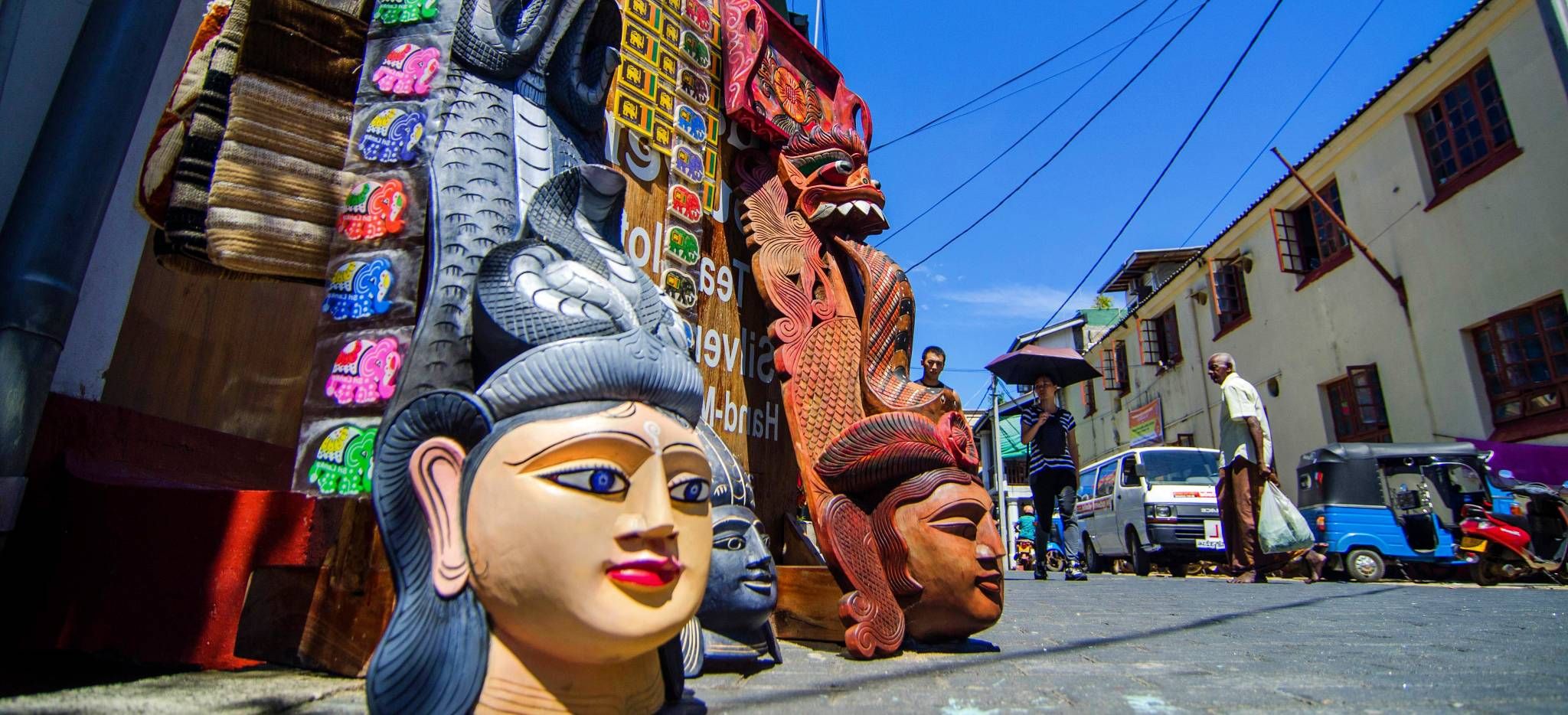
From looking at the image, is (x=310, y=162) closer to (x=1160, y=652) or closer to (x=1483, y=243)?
(x=1160, y=652)

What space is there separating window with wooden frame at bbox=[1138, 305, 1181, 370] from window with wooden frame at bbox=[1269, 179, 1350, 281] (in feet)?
14.2

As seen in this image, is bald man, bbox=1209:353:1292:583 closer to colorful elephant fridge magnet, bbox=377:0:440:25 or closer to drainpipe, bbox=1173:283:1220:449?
colorful elephant fridge magnet, bbox=377:0:440:25

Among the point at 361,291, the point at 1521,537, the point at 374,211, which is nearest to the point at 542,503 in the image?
the point at 361,291

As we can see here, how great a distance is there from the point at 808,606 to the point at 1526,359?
10.8 metres

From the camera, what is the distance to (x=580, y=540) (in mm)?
1438

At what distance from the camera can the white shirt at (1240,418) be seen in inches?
254

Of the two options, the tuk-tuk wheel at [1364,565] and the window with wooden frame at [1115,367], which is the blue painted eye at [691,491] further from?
the window with wooden frame at [1115,367]

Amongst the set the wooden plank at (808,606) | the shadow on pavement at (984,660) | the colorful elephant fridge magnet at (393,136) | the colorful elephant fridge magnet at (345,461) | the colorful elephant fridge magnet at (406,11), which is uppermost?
the colorful elephant fridge magnet at (406,11)

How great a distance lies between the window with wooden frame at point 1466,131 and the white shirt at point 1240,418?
6308mm

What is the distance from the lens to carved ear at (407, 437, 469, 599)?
1536mm

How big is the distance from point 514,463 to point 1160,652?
2.69 metres

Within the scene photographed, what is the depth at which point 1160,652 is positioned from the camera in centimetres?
309

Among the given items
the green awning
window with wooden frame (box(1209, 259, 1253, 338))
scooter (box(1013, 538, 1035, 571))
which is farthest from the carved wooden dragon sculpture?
the green awning

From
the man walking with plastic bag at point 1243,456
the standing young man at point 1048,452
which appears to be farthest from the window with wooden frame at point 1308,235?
the standing young man at point 1048,452
